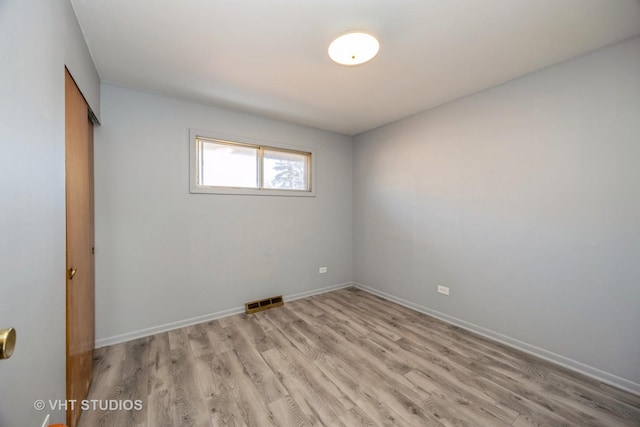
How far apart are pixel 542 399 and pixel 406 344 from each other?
995mm

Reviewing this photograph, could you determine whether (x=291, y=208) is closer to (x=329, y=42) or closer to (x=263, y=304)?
(x=263, y=304)

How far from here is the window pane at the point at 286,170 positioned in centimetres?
338

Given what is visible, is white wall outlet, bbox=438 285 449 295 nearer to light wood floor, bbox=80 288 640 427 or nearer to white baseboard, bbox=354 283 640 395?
white baseboard, bbox=354 283 640 395

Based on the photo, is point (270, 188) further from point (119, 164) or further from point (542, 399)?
point (542, 399)

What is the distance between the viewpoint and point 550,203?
2.13 metres

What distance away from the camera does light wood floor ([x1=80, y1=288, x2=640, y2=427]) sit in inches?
61.0

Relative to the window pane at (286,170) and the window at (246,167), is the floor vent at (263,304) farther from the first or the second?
the window pane at (286,170)

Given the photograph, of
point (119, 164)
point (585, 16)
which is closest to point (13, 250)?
point (119, 164)

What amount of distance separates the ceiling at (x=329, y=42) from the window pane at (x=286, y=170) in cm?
93

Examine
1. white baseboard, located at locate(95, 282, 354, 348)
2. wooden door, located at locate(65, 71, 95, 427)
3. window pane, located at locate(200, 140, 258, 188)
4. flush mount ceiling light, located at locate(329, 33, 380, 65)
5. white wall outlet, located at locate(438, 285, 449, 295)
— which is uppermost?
flush mount ceiling light, located at locate(329, 33, 380, 65)

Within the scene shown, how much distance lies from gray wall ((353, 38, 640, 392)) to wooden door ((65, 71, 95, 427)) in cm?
330

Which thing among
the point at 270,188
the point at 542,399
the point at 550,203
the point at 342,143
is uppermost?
the point at 342,143

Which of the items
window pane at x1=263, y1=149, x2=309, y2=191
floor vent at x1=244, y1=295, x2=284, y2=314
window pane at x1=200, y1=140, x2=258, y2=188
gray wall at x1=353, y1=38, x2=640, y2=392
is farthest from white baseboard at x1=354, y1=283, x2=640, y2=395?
window pane at x1=200, y1=140, x2=258, y2=188

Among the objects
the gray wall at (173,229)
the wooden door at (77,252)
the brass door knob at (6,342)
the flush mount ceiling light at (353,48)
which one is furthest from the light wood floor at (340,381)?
the flush mount ceiling light at (353,48)
